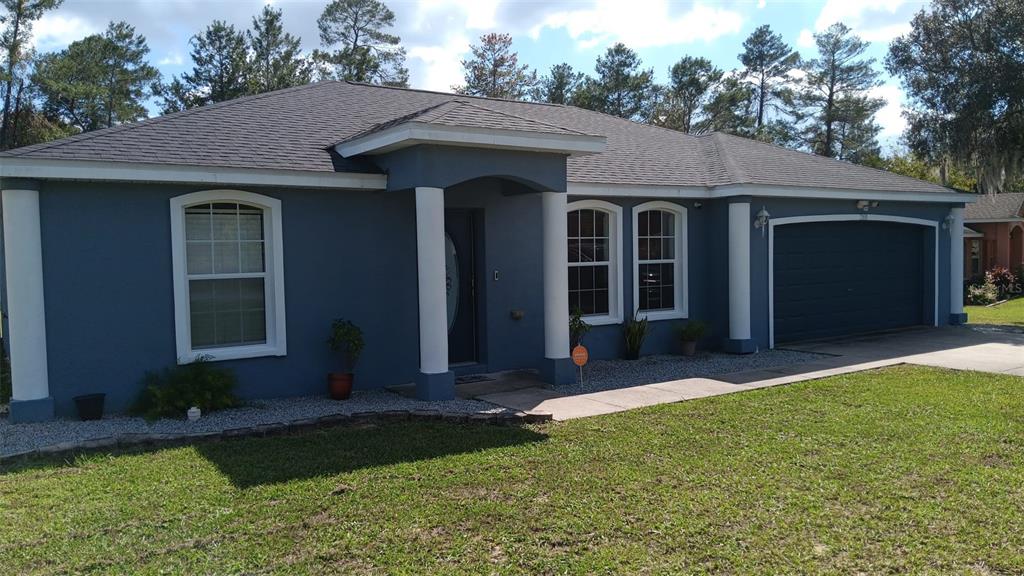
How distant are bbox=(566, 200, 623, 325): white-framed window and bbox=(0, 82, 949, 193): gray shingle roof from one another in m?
0.64

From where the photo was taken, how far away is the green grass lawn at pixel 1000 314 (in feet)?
59.6

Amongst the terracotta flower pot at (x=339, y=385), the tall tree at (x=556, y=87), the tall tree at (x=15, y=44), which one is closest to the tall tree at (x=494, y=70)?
the tall tree at (x=556, y=87)

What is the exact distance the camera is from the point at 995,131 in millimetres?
18219

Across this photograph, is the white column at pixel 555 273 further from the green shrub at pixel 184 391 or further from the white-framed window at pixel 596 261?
the green shrub at pixel 184 391

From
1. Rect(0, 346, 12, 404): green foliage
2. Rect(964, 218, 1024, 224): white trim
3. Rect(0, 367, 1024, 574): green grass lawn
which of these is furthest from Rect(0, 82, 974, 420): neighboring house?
Rect(964, 218, 1024, 224): white trim

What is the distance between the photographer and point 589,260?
40.4 ft

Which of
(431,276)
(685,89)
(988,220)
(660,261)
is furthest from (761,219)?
(685,89)

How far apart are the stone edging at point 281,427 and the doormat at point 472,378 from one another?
2.28m

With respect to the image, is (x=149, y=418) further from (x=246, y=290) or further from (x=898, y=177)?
(x=898, y=177)

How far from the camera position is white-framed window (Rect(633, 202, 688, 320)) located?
12726 mm

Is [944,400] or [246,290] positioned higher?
[246,290]

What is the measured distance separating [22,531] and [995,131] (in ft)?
64.8

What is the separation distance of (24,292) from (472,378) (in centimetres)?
524

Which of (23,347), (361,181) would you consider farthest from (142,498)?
(361,181)
